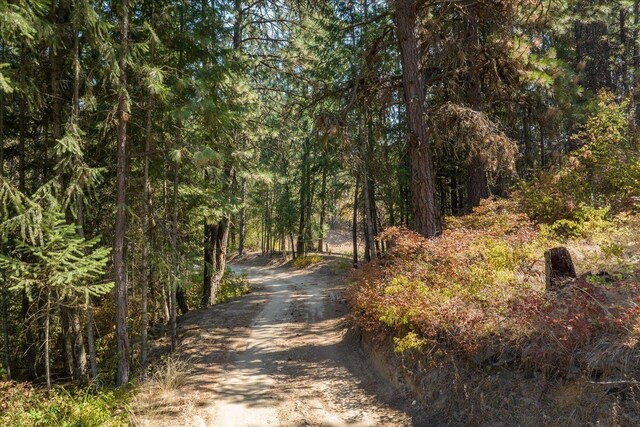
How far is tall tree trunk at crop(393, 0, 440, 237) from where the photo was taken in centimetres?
966

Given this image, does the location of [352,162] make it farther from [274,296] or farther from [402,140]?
[274,296]

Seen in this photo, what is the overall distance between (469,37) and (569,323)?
9.38 m

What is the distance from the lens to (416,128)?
9766 millimetres

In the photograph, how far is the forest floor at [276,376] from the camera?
6410 millimetres

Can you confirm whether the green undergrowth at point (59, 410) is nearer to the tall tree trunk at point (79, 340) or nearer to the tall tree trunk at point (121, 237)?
the tall tree trunk at point (121, 237)

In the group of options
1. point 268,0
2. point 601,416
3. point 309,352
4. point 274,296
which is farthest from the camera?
point 274,296

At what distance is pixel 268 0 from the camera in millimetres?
14391

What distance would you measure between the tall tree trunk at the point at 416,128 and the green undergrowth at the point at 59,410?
7.23m

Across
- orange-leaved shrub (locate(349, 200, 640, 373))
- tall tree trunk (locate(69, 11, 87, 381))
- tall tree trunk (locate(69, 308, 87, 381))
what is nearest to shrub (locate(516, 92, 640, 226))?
orange-leaved shrub (locate(349, 200, 640, 373))

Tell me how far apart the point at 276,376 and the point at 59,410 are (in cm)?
393

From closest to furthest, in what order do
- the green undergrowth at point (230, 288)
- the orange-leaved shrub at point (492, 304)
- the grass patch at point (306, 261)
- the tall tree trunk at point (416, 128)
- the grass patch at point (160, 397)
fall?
the orange-leaved shrub at point (492, 304) < the grass patch at point (160, 397) < the tall tree trunk at point (416, 128) < the green undergrowth at point (230, 288) < the grass patch at point (306, 261)

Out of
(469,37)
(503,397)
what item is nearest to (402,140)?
(469,37)

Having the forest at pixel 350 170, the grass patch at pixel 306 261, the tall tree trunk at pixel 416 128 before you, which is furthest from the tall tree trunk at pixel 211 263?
the grass patch at pixel 306 261

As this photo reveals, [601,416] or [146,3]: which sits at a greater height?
[146,3]
